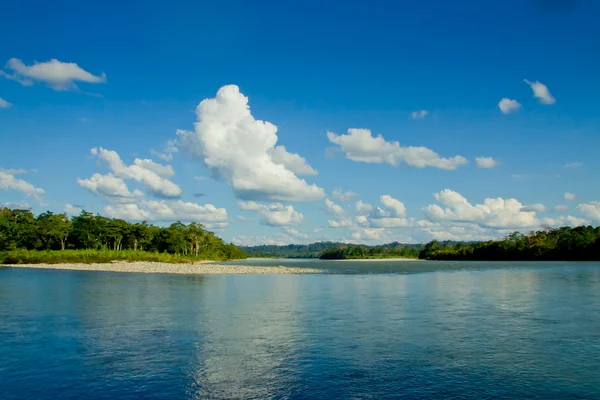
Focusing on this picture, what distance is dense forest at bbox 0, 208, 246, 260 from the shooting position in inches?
5276

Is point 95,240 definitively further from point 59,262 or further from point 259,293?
point 259,293

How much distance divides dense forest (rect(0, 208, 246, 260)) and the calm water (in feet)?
347

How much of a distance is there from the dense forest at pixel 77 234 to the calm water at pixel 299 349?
10585 centimetres

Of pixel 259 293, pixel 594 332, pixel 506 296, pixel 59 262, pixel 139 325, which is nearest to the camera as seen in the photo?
pixel 594 332

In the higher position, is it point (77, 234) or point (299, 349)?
point (77, 234)

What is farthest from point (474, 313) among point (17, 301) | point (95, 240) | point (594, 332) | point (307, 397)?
point (95, 240)

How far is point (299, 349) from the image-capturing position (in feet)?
74.8

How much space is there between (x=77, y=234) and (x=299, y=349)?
133 m

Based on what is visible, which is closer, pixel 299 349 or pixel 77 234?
pixel 299 349

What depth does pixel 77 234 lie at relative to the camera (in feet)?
458

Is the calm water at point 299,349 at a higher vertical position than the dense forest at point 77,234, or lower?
lower

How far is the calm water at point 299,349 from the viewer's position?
55.5ft

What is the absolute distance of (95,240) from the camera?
5605 inches

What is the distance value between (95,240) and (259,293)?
107546 millimetres
